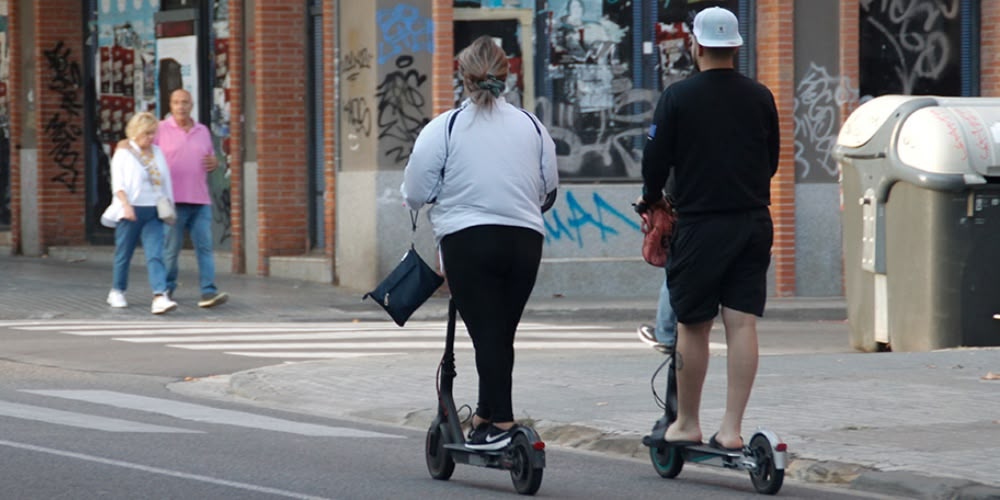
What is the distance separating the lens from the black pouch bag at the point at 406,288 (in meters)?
7.63

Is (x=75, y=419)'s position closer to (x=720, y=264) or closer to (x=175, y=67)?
(x=720, y=264)

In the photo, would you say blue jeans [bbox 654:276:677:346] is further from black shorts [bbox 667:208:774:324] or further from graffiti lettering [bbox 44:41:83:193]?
graffiti lettering [bbox 44:41:83:193]

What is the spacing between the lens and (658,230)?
323 inches

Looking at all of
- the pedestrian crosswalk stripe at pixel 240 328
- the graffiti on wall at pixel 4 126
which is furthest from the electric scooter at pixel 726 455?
the graffiti on wall at pixel 4 126

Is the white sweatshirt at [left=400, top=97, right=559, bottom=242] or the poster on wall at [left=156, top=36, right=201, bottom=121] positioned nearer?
the white sweatshirt at [left=400, top=97, right=559, bottom=242]

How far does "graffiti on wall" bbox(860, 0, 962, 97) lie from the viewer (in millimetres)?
19641

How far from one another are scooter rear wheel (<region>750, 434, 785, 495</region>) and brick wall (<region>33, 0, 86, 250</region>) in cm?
1826

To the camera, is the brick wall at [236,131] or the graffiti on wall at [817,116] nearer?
the graffiti on wall at [817,116]

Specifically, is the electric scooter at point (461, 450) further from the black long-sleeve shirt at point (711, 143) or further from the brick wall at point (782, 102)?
the brick wall at point (782, 102)

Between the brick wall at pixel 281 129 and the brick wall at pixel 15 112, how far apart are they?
5.26 metres

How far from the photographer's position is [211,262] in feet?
57.1

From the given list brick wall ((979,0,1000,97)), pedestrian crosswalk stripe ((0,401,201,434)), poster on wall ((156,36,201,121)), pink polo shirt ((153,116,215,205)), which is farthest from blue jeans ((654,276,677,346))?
poster on wall ((156,36,201,121))

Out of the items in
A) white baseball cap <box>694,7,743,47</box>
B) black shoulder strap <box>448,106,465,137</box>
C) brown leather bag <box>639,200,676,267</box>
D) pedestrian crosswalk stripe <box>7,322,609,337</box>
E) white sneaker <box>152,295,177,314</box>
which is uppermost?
white baseball cap <box>694,7,743,47</box>

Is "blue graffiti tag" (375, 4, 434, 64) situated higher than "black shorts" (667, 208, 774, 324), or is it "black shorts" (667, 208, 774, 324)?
"blue graffiti tag" (375, 4, 434, 64)
